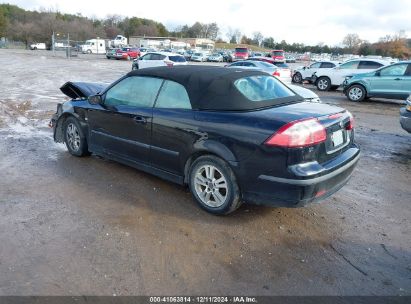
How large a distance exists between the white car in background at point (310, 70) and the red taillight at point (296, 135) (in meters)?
16.9

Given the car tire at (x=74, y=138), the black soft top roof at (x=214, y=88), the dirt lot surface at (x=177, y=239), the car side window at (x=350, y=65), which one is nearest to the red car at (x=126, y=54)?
the car side window at (x=350, y=65)

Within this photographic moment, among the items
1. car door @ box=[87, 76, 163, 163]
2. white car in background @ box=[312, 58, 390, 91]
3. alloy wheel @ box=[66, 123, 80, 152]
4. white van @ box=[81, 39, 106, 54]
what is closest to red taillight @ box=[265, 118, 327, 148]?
car door @ box=[87, 76, 163, 163]

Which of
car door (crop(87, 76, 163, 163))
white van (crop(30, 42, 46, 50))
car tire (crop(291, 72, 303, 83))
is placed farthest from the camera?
white van (crop(30, 42, 46, 50))

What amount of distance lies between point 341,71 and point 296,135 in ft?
53.5

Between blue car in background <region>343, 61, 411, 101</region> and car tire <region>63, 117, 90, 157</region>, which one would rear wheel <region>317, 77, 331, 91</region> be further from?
car tire <region>63, 117, 90, 157</region>

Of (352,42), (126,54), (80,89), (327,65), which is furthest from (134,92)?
(352,42)

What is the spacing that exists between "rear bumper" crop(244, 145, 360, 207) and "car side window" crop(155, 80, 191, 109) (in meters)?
1.29

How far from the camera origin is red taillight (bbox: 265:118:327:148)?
349 centimetres

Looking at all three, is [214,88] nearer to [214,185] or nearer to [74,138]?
[214,185]

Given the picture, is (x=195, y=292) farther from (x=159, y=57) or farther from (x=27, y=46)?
(x=27, y=46)

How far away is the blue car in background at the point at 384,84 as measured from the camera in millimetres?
13047

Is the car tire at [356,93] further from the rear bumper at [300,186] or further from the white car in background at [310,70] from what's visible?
the rear bumper at [300,186]

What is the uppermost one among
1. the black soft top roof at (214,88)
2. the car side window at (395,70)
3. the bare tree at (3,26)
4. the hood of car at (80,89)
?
the bare tree at (3,26)

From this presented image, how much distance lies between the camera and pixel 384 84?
1355cm
